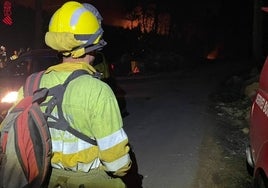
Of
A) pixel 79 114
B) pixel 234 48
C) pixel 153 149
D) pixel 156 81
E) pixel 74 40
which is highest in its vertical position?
pixel 74 40

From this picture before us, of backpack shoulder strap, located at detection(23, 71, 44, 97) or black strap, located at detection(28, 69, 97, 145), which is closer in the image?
black strap, located at detection(28, 69, 97, 145)

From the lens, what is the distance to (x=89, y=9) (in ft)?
8.82

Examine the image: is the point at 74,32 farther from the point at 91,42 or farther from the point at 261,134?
the point at 261,134

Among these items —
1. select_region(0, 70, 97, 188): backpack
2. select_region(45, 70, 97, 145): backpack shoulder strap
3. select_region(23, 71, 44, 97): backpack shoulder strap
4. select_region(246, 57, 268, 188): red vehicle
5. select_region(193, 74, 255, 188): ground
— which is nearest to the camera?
select_region(0, 70, 97, 188): backpack

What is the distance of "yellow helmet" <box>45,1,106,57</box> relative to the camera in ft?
8.36

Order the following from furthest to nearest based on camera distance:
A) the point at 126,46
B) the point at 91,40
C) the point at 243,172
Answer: the point at 126,46
the point at 243,172
the point at 91,40

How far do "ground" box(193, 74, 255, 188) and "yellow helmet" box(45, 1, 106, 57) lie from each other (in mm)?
3827

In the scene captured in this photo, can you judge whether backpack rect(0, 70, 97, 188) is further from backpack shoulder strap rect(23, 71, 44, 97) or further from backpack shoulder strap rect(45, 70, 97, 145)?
backpack shoulder strap rect(23, 71, 44, 97)

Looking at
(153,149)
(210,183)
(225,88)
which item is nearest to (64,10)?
(210,183)

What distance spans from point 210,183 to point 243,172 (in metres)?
0.75

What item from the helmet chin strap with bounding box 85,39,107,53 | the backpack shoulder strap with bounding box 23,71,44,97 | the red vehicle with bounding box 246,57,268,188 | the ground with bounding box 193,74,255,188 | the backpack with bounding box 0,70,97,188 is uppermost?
the helmet chin strap with bounding box 85,39,107,53

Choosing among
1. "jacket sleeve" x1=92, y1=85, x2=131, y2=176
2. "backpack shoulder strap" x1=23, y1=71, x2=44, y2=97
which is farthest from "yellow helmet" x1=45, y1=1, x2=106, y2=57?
"jacket sleeve" x1=92, y1=85, x2=131, y2=176

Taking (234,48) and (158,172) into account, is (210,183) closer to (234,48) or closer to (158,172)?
(158,172)

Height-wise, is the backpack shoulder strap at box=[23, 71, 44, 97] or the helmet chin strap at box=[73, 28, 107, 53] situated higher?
the helmet chin strap at box=[73, 28, 107, 53]
